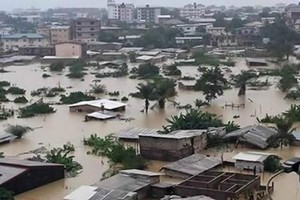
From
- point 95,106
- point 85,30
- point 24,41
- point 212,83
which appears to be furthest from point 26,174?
point 85,30

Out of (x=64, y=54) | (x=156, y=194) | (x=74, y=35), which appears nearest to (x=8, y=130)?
(x=156, y=194)

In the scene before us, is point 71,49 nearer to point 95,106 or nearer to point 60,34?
point 60,34

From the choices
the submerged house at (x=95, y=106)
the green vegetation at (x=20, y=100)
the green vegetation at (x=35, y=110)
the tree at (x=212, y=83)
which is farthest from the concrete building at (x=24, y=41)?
the tree at (x=212, y=83)

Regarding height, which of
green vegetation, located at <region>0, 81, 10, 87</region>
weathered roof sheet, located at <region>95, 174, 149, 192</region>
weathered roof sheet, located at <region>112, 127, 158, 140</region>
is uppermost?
weathered roof sheet, located at <region>95, 174, 149, 192</region>

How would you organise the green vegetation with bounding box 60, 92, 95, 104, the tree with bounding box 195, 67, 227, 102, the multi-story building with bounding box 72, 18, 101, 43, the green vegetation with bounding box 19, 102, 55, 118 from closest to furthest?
the green vegetation with bounding box 19, 102, 55, 118, the tree with bounding box 195, 67, 227, 102, the green vegetation with bounding box 60, 92, 95, 104, the multi-story building with bounding box 72, 18, 101, 43

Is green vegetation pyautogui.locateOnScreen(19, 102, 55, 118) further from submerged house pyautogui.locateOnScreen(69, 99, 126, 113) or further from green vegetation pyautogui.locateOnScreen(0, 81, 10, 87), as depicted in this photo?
green vegetation pyautogui.locateOnScreen(0, 81, 10, 87)

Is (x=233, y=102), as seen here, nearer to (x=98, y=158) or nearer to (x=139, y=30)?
(x=98, y=158)

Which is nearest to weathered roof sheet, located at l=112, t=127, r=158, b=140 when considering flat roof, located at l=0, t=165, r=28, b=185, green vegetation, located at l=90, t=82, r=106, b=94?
flat roof, located at l=0, t=165, r=28, b=185

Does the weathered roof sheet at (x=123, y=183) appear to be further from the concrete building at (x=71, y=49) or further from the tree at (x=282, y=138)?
the concrete building at (x=71, y=49)
